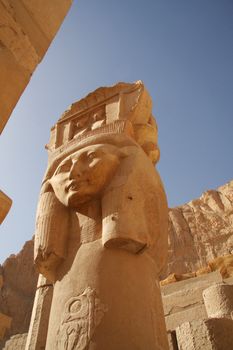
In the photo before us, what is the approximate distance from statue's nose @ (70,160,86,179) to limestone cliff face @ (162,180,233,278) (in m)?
17.2

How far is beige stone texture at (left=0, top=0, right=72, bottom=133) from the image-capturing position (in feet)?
5.94

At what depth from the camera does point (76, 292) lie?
2.51 metres

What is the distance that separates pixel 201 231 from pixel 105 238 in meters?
21.5

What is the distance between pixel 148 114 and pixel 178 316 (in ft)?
9.56

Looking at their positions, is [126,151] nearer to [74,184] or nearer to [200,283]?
[74,184]

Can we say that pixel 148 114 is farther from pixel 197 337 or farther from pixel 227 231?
pixel 227 231

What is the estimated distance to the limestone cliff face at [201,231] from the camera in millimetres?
21094

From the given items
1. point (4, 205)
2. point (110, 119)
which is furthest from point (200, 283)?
point (4, 205)

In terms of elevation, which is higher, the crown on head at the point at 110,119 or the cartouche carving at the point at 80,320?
the crown on head at the point at 110,119

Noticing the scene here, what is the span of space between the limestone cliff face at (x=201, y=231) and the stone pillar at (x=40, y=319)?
1624cm

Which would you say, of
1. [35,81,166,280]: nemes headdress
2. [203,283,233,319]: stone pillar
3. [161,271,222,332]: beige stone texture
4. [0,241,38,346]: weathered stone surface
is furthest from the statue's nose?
[0,241,38,346]: weathered stone surface

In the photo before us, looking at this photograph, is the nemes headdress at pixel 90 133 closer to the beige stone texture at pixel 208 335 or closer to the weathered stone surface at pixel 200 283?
the beige stone texture at pixel 208 335

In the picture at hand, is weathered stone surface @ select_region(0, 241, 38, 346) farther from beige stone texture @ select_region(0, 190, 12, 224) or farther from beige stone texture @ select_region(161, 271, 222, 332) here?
beige stone texture @ select_region(0, 190, 12, 224)

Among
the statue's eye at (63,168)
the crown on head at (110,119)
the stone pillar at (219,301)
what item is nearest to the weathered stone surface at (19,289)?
the crown on head at (110,119)
